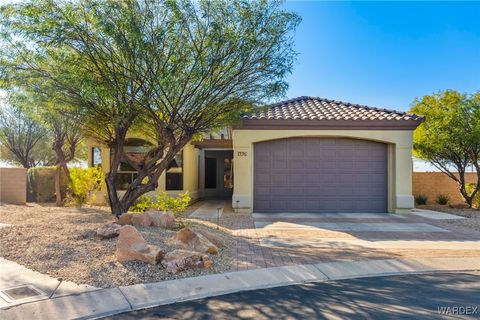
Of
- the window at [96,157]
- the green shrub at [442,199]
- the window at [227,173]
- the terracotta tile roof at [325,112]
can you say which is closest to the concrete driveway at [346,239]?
the terracotta tile roof at [325,112]

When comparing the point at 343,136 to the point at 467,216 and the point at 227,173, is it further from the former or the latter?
the point at 227,173

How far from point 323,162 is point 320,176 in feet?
1.82

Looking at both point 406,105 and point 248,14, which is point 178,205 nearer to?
point 248,14

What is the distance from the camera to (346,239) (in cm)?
856

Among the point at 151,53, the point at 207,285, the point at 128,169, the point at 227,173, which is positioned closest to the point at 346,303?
the point at 207,285

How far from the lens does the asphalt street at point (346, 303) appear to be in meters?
4.18

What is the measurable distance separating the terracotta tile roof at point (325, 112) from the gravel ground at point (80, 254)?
6.34 meters

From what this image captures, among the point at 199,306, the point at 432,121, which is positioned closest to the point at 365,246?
the point at 199,306

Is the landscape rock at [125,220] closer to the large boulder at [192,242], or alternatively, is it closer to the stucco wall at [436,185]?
the large boulder at [192,242]

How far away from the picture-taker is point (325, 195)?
43.8ft

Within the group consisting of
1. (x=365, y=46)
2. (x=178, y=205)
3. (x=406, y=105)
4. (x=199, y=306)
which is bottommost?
(x=199, y=306)

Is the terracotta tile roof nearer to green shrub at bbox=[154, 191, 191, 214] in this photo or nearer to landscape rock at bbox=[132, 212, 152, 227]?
green shrub at bbox=[154, 191, 191, 214]

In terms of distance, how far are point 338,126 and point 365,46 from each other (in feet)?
13.3

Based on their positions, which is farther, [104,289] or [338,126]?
[338,126]
